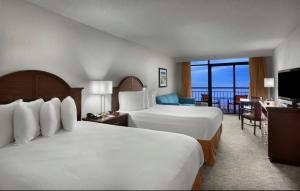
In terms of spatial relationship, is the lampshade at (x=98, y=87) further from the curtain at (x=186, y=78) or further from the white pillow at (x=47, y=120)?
the curtain at (x=186, y=78)

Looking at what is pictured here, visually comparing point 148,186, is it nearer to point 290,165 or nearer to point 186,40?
point 290,165

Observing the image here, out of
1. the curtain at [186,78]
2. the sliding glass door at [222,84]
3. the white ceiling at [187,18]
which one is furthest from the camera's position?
the curtain at [186,78]

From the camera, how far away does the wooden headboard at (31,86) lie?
2.20 metres

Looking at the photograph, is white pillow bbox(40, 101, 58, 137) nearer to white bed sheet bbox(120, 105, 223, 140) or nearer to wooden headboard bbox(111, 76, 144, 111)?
white bed sheet bbox(120, 105, 223, 140)

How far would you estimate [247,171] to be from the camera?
2.61m

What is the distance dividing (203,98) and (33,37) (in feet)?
21.5

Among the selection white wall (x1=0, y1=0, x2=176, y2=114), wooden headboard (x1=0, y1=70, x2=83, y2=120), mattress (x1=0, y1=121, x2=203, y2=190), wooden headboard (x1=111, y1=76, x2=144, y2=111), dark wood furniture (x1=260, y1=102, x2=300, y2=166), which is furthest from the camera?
wooden headboard (x1=111, y1=76, x2=144, y2=111)

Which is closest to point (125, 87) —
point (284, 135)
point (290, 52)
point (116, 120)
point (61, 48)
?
point (116, 120)

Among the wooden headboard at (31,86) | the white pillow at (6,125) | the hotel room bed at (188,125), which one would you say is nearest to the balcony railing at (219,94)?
the hotel room bed at (188,125)

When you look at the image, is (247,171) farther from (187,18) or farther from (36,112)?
(36,112)

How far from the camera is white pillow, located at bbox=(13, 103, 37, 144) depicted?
1836 mm

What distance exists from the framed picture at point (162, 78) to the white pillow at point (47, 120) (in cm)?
445

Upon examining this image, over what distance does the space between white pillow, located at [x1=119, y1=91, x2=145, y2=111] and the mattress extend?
6.05 feet

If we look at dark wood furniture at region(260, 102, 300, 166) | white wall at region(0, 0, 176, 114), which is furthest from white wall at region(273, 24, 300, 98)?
white wall at region(0, 0, 176, 114)
